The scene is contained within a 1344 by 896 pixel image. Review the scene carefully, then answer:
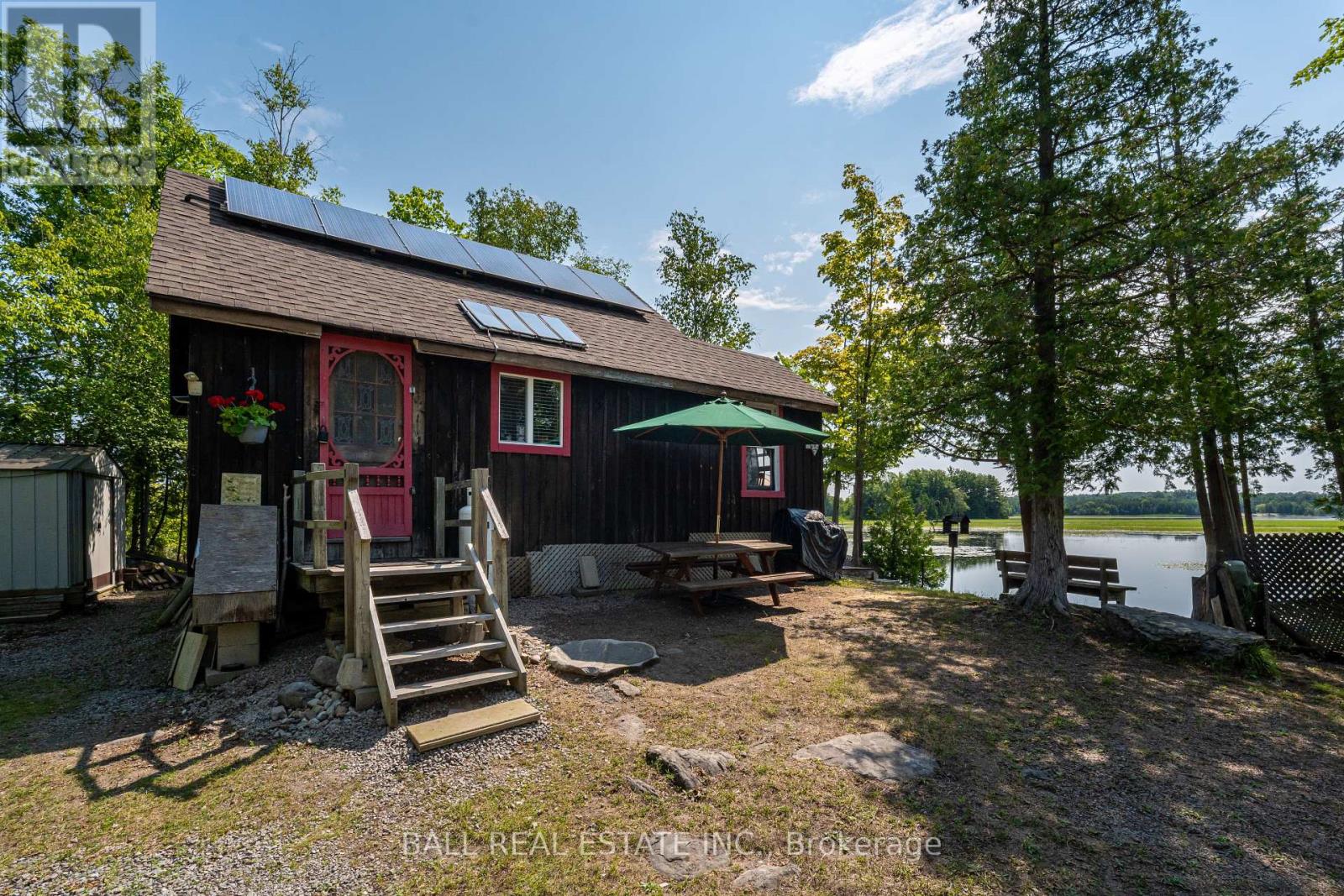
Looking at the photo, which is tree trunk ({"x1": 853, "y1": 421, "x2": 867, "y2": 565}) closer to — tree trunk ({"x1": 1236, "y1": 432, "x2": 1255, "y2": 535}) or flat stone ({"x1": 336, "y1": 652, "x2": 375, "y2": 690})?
tree trunk ({"x1": 1236, "y1": 432, "x2": 1255, "y2": 535})

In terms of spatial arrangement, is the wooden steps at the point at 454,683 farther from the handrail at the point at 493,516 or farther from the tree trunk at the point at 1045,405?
the tree trunk at the point at 1045,405

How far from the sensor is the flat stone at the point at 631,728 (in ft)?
11.8

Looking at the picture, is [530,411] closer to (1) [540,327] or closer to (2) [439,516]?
(1) [540,327]

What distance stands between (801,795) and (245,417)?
5.81m

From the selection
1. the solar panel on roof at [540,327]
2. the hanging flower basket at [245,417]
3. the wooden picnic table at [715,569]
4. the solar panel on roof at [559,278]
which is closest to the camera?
the hanging flower basket at [245,417]

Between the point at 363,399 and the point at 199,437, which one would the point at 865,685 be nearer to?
the point at 363,399

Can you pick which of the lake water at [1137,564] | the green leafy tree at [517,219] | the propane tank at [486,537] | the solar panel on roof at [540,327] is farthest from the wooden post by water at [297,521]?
the green leafy tree at [517,219]

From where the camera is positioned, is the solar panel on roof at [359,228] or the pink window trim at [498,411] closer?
the pink window trim at [498,411]

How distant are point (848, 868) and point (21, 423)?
17634 mm

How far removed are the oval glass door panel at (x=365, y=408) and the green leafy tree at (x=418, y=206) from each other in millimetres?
14603

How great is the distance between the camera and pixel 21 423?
11906 mm

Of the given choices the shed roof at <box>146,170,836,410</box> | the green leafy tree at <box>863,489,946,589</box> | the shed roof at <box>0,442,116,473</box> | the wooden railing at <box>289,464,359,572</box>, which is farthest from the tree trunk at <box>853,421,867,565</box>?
the shed roof at <box>0,442,116,473</box>

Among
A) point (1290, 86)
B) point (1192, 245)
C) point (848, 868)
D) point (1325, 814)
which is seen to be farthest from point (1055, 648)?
point (1290, 86)

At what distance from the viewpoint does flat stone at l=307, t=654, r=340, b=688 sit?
Result: 4.12m
